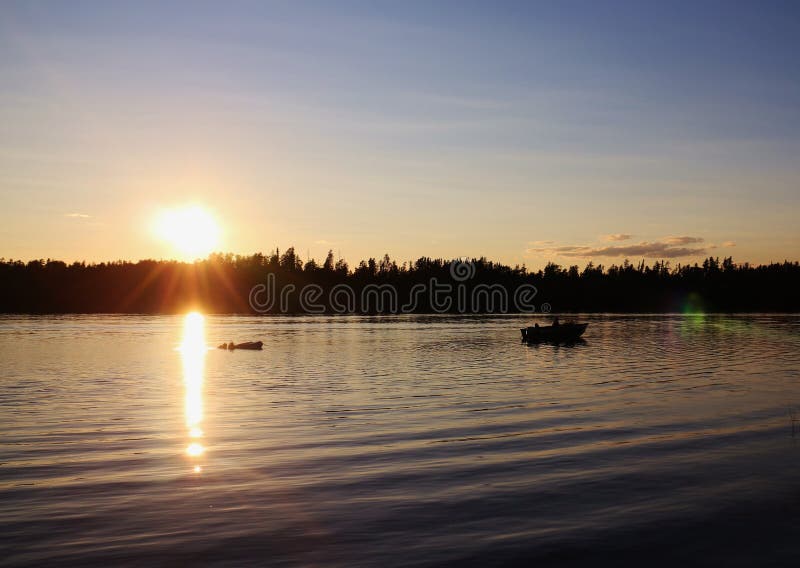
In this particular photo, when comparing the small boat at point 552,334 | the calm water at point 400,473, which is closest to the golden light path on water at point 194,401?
the calm water at point 400,473

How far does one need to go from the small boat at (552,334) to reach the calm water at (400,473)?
50163 millimetres

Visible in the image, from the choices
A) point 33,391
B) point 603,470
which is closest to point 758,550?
point 603,470

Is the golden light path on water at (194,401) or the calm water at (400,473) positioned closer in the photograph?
the calm water at (400,473)

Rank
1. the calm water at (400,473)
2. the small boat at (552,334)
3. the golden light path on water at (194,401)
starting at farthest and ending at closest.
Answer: the small boat at (552,334) < the golden light path on water at (194,401) < the calm water at (400,473)

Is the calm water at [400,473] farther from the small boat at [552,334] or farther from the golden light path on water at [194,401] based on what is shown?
the small boat at [552,334]

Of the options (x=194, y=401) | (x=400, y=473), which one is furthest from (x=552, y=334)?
(x=400, y=473)

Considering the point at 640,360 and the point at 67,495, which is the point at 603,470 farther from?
the point at 640,360

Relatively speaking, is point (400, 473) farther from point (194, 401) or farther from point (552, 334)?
point (552, 334)

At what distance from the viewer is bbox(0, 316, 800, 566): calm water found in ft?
47.4

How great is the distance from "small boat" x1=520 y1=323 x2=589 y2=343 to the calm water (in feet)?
165

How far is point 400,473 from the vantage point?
20797 mm

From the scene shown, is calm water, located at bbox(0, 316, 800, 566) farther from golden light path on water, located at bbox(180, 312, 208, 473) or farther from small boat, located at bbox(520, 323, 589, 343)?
small boat, located at bbox(520, 323, 589, 343)

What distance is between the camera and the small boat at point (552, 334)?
323 ft

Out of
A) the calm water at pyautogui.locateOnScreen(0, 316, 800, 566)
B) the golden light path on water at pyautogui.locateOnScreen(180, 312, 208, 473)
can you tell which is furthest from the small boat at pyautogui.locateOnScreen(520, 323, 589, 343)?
the calm water at pyautogui.locateOnScreen(0, 316, 800, 566)
